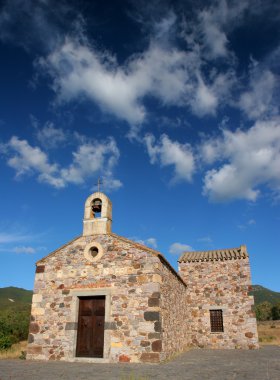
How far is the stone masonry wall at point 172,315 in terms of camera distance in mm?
11414

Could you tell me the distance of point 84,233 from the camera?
12.8 metres

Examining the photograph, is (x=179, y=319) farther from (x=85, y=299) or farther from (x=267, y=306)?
(x=267, y=306)

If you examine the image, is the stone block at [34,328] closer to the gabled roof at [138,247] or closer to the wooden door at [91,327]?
the wooden door at [91,327]

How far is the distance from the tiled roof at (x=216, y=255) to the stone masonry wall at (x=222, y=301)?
0.24m

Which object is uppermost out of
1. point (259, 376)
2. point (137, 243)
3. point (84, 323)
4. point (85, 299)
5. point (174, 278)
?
point (137, 243)

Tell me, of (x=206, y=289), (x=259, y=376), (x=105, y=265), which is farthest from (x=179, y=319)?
(x=259, y=376)

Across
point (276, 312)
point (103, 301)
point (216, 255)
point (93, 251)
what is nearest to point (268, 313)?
point (276, 312)

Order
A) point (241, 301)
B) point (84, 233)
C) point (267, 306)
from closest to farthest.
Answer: point (84, 233) → point (241, 301) → point (267, 306)

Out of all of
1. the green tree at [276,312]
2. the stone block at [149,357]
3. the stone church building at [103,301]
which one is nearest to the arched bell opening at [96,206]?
the stone church building at [103,301]

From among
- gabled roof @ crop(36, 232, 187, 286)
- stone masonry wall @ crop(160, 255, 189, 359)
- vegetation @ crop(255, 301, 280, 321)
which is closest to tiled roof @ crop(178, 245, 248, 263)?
stone masonry wall @ crop(160, 255, 189, 359)

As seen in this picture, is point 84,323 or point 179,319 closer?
point 84,323

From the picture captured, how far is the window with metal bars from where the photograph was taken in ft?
56.6

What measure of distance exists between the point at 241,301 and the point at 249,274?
5.06 feet

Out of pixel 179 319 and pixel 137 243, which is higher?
pixel 137 243
